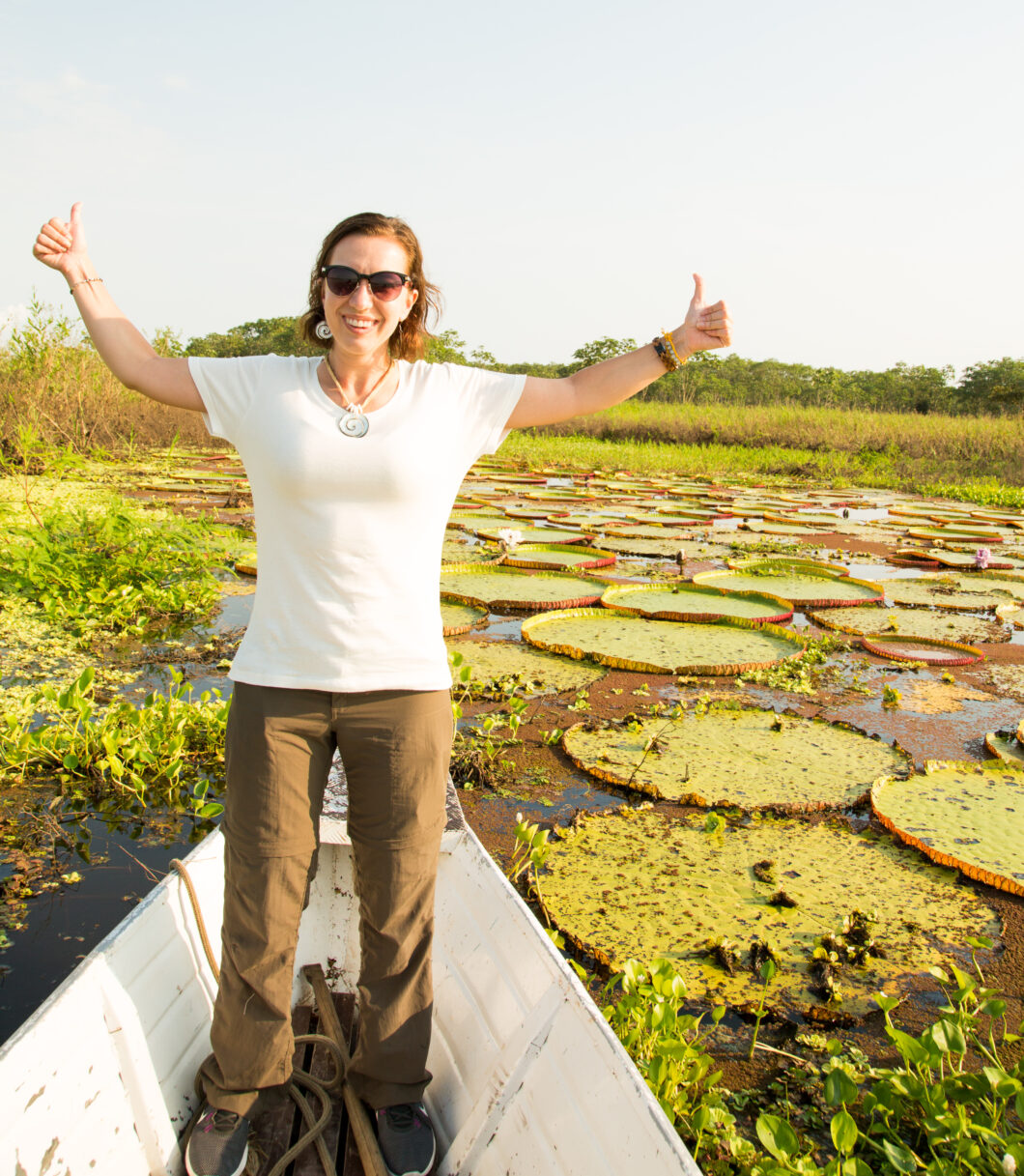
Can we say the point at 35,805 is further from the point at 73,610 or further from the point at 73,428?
the point at 73,428

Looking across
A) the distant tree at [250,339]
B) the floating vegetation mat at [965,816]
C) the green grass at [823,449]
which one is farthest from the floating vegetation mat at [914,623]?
the distant tree at [250,339]

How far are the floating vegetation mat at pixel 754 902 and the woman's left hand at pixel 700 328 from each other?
115cm

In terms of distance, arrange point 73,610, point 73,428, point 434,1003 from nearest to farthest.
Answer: point 434,1003
point 73,610
point 73,428

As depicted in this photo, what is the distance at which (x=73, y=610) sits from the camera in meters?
3.99

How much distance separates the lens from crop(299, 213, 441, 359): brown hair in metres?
1.34

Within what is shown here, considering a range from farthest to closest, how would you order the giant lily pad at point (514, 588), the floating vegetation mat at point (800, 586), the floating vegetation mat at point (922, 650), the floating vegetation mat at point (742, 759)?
the floating vegetation mat at point (800, 586) → the giant lily pad at point (514, 588) → the floating vegetation mat at point (922, 650) → the floating vegetation mat at point (742, 759)

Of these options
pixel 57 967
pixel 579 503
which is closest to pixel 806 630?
pixel 57 967

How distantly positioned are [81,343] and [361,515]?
1036 cm

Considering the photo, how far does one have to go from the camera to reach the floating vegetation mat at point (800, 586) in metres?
5.00

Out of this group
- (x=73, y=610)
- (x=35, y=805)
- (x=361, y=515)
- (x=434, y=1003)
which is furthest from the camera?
(x=73, y=610)

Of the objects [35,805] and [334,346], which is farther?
[35,805]

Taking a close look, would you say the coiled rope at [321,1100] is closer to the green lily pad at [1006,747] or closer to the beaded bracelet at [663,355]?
the beaded bracelet at [663,355]

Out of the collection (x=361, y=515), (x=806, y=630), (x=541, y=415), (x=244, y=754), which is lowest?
(x=806, y=630)

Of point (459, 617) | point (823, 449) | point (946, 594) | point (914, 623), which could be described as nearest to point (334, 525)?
point (459, 617)
